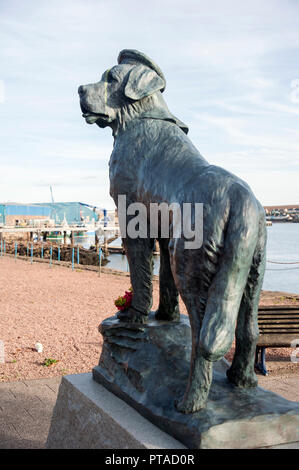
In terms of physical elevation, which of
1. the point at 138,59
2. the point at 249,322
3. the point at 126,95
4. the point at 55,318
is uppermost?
the point at 138,59

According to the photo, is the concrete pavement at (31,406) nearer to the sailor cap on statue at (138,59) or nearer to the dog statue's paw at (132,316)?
the dog statue's paw at (132,316)

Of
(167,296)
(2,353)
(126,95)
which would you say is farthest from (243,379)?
(2,353)

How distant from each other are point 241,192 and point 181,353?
1.36m

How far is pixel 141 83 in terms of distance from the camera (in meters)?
3.49

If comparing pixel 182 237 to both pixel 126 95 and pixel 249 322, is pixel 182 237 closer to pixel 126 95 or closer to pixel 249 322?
pixel 249 322

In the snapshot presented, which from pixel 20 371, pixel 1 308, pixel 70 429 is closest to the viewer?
pixel 70 429

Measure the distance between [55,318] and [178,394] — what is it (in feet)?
24.9

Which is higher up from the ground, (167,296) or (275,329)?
(167,296)

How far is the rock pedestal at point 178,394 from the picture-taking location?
8.85 feet

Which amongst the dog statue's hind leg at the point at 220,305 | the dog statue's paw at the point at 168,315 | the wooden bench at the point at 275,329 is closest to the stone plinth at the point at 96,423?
the dog statue's hind leg at the point at 220,305

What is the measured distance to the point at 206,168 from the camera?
296cm

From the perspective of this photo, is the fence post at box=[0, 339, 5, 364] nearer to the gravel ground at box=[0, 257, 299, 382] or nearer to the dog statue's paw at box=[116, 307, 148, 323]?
the gravel ground at box=[0, 257, 299, 382]
